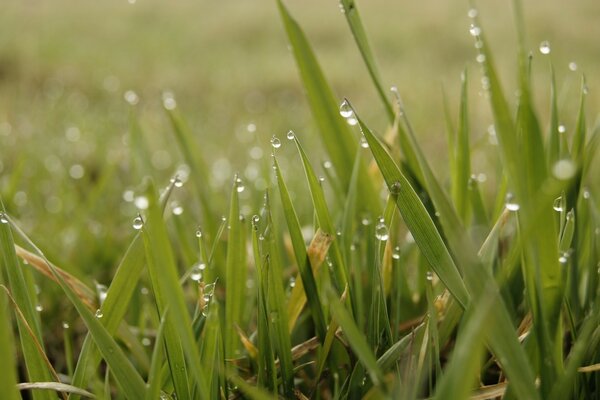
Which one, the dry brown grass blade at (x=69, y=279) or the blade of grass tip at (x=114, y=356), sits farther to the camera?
the dry brown grass blade at (x=69, y=279)

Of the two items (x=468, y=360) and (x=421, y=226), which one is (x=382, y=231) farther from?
(x=468, y=360)

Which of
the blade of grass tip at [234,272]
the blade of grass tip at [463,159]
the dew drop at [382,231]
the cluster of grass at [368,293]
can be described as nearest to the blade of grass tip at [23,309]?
the cluster of grass at [368,293]

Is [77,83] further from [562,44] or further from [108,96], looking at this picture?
[562,44]

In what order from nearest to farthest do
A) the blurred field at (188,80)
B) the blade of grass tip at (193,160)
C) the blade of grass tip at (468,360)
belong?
the blade of grass tip at (468,360), the blade of grass tip at (193,160), the blurred field at (188,80)

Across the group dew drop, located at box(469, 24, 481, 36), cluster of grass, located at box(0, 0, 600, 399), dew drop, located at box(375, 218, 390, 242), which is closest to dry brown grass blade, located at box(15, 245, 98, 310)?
cluster of grass, located at box(0, 0, 600, 399)

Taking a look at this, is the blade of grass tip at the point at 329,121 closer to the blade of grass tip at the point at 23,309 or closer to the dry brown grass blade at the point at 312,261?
the dry brown grass blade at the point at 312,261

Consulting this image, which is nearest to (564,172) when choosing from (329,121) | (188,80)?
(329,121)

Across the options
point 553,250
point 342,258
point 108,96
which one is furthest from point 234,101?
point 553,250
